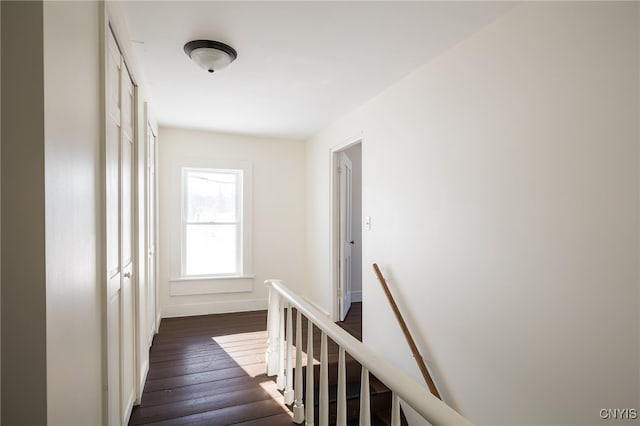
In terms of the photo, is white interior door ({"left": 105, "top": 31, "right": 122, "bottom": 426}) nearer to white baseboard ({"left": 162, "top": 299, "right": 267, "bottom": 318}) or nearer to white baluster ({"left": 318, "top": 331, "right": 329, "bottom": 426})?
white baluster ({"left": 318, "top": 331, "right": 329, "bottom": 426})

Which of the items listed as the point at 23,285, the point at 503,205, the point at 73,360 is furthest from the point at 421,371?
the point at 23,285

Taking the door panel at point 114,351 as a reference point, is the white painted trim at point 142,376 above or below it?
below

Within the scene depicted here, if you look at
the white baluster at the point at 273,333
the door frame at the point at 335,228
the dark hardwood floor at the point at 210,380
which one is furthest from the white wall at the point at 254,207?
the white baluster at the point at 273,333

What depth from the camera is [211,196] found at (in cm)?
457

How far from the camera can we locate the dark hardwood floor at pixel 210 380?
7.16 feet

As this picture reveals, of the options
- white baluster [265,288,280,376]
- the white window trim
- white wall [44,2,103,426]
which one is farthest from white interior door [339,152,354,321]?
white wall [44,2,103,426]

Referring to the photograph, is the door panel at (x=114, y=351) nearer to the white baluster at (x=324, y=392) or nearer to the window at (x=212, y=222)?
the white baluster at (x=324, y=392)

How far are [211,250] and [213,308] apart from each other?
2.41ft

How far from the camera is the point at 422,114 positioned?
253cm

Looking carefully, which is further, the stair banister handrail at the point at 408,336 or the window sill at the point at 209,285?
the window sill at the point at 209,285

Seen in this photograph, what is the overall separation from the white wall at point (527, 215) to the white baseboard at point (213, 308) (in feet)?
7.75

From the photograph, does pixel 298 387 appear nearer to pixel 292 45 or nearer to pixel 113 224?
pixel 113 224

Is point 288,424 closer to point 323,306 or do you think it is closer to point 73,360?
point 73,360

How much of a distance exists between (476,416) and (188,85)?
10.2ft
